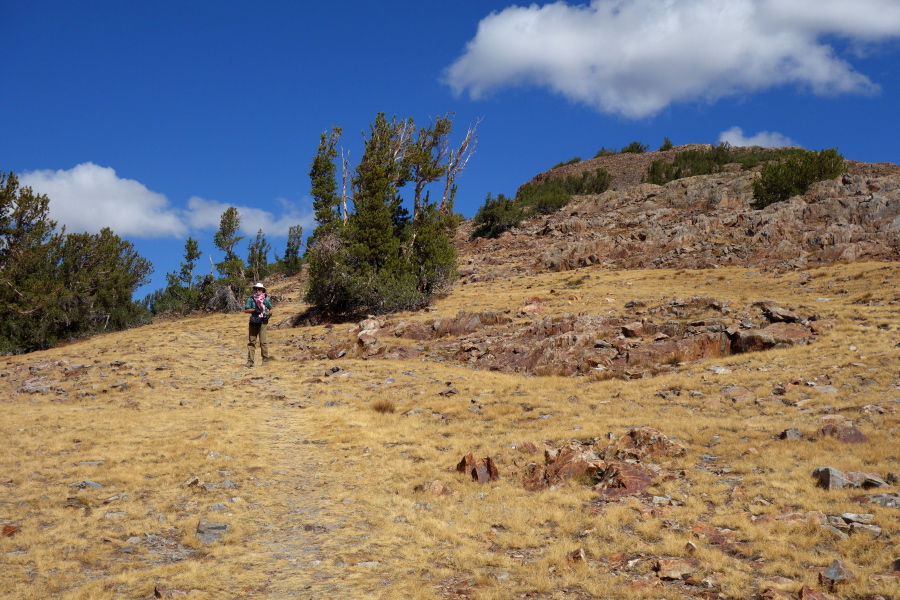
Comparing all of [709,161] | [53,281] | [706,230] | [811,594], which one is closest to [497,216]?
[706,230]

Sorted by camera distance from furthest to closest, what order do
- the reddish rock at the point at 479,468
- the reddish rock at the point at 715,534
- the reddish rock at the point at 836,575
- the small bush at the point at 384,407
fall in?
1. the small bush at the point at 384,407
2. the reddish rock at the point at 479,468
3. the reddish rock at the point at 715,534
4. the reddish rock at the point at 836,575

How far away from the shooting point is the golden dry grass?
6344 millimetres

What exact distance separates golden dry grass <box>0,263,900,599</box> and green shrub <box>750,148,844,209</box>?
87.5 feet

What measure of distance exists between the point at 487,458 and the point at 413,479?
142 cm

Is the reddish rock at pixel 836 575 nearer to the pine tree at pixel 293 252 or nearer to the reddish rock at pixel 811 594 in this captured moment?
the reddish rock at pixel 811 594

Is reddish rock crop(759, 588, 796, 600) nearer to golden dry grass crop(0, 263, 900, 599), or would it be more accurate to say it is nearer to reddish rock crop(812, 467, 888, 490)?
golden dry grass crop(0, 263, 900, 599)

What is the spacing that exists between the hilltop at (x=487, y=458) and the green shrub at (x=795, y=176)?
1939 cm

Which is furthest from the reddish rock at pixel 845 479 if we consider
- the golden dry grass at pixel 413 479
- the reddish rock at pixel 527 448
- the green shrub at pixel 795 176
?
the green shrub at pixel 795 176

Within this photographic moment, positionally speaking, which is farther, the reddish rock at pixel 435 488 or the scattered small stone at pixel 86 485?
the reddish rock at pixel 435 488

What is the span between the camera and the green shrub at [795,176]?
41.6 metres

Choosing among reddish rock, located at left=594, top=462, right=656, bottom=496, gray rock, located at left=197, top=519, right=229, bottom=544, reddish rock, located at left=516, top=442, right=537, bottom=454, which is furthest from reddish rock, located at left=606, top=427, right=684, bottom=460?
gray rock, located at left=197, top=519, right=229, bottom=544

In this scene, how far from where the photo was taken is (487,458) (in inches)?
398

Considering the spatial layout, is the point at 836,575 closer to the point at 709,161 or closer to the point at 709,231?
the point at 709,231

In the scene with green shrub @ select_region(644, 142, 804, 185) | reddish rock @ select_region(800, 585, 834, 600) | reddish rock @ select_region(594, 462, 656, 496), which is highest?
green shrub @ select_region(644, 142, 804, 185)
